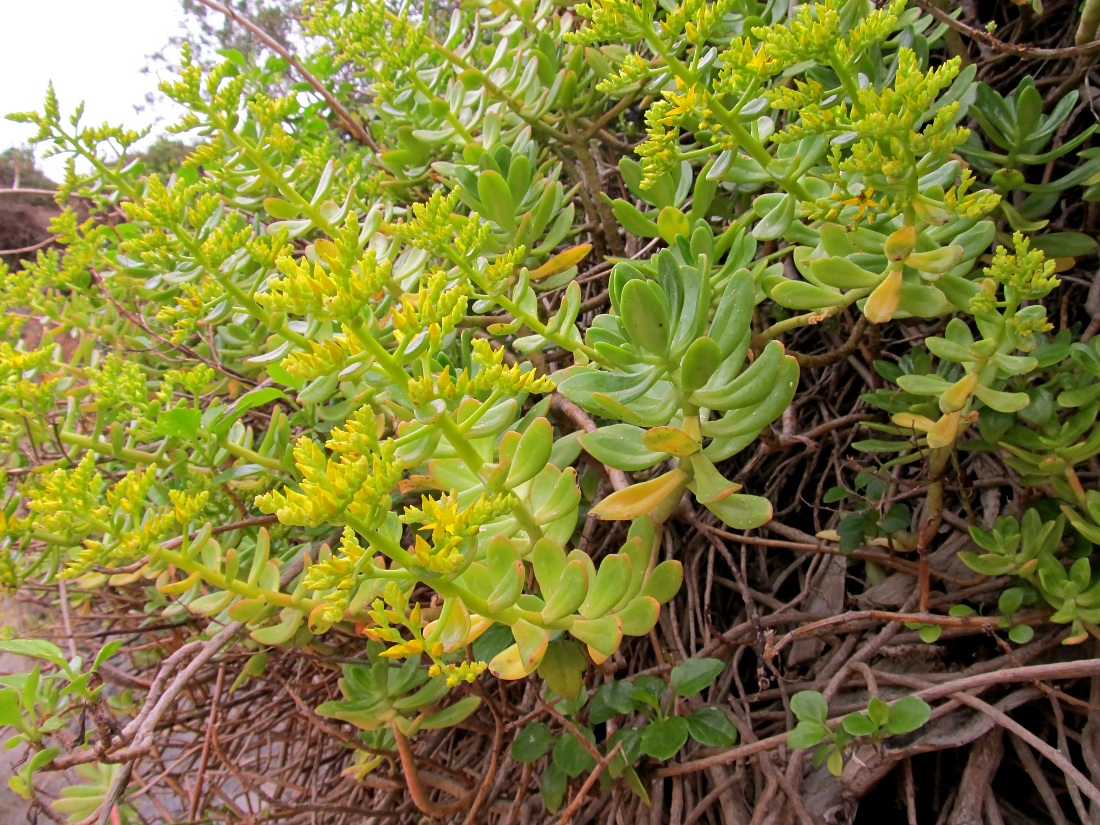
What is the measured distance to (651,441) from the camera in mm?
855

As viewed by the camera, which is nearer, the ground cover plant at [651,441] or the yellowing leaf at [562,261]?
the ground cover plant at [651,441]

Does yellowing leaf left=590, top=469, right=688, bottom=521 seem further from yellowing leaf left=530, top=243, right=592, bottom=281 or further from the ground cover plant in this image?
yellowing leaf left=530, top=243, right=592, bottom=281

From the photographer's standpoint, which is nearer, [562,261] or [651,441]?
[651,441]

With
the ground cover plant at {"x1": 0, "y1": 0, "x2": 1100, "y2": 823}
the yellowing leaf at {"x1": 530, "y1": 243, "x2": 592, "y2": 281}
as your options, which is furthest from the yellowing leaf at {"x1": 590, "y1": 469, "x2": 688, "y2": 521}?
the yellowing leaf at {"x1": 530, "y1": 243, "x2": 592, "y2": 281}

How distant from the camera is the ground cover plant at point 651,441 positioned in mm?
832

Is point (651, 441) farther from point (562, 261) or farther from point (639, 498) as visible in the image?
point (562, 261)

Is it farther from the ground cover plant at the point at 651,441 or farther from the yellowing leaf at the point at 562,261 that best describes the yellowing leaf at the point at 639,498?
the yellowing leaf at the point at 562,261

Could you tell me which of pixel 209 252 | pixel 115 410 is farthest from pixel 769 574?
pixel 115 410

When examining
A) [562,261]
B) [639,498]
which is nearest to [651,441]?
[639,498]

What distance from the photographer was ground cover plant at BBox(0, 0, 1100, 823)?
83 centimetres

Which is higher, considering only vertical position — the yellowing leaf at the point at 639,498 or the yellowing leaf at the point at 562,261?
the yellowing leaf at the point at 562,261

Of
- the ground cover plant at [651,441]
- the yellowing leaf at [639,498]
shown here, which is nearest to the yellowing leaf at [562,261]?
the ground cover plant at [651,441]

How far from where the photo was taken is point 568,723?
1.11m

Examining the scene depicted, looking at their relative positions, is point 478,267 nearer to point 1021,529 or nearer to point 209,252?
point 209,252
